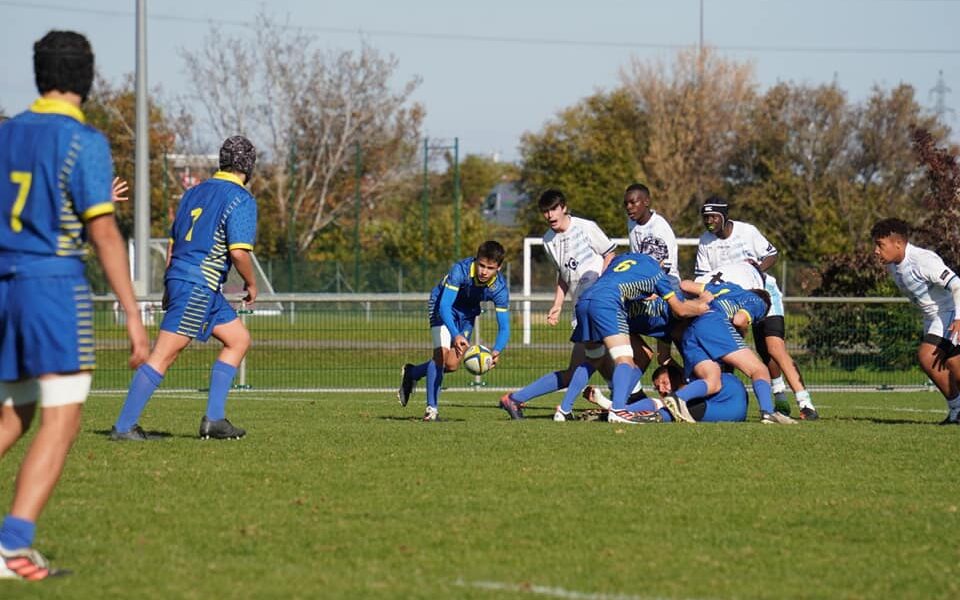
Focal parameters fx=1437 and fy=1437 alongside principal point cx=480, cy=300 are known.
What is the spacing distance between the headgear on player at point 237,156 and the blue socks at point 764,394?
5154 mm

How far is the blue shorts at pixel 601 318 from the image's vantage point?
41.5ft

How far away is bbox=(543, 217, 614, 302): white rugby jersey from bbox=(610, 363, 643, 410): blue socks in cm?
181

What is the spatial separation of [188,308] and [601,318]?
3930 mm

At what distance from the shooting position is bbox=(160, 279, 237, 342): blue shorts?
408 inches

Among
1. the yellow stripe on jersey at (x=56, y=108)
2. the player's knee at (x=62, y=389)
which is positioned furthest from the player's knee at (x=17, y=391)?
the yellow stripe on jersey at (x=56, y=108)

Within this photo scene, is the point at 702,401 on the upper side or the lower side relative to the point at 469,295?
lower

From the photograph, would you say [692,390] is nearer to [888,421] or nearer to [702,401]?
[702,401]

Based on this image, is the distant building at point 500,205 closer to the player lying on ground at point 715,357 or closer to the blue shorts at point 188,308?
the player lying on ground at point 715,357

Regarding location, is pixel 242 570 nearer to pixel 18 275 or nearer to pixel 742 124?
pixel 18 275

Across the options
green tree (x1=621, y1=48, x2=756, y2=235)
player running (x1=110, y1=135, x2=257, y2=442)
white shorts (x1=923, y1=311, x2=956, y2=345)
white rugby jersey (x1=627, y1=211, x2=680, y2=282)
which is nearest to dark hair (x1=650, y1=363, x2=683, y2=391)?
white rugby jersey (x1=627, y1=211, x2=680, y2=282)

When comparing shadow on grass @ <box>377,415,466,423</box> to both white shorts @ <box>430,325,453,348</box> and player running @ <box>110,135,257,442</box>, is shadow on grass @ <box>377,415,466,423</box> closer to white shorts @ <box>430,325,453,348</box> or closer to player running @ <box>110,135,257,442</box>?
white shorts @ <box>430,325,453,348</box>

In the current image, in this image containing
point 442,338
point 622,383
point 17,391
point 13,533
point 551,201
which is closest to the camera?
point 13,533

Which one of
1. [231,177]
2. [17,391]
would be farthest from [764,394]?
[17,391]

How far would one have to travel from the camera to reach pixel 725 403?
13.5 m
